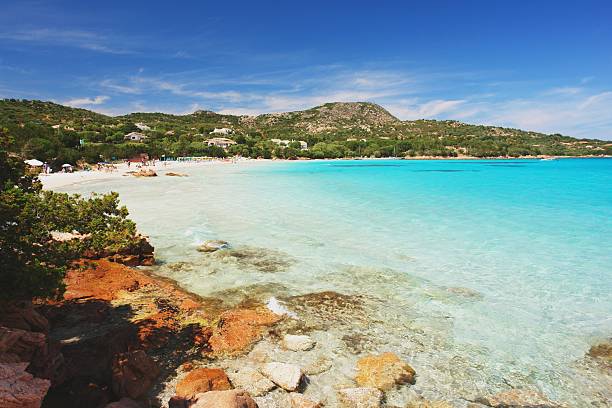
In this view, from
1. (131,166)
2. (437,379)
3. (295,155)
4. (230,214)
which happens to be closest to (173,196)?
(230,214)

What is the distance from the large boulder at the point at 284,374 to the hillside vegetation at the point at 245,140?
1979 inches

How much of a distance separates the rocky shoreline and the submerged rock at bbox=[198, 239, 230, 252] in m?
4.75

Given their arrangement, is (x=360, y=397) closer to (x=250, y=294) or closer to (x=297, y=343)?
(x=297, y=343)

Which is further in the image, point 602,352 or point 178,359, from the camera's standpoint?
point 602,352

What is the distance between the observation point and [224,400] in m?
4.98

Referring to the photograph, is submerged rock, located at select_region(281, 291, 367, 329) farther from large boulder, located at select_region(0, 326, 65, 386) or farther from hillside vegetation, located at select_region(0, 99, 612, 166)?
hillside vegetation, located at select_region(0, 99, 612, 166)

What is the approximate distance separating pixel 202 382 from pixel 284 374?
1372 mm

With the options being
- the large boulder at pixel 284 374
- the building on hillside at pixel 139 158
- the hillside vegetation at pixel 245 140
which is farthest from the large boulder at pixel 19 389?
the building on hillside at pixel 139 158

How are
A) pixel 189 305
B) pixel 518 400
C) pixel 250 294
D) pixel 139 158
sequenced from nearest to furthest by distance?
1. pixel 518 400
2. pixel 189 305
3. pixel 250 294
4. pixel 139 158

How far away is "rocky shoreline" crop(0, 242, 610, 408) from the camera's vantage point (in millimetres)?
5367

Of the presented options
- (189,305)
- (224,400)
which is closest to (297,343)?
(224,400)

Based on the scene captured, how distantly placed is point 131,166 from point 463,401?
67.3m

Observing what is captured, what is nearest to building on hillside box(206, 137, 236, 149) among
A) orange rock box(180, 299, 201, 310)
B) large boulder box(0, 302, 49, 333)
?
orange rock box(180, 299, 201, 310)

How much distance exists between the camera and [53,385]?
221 inches
